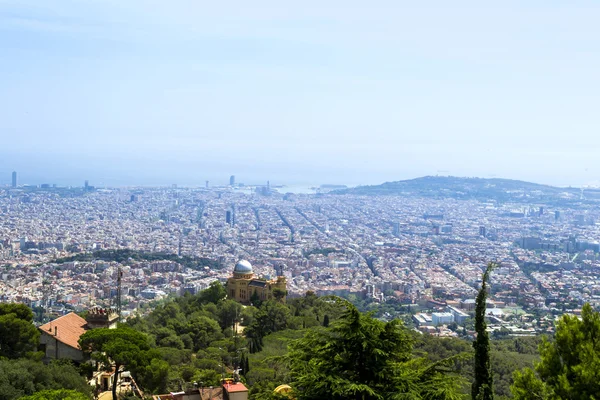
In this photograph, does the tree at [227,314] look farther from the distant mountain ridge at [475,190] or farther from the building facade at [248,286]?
the distant mountain ridge at [475,190]

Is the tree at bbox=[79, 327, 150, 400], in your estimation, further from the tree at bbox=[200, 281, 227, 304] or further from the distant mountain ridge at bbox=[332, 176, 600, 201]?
the distant mountain ridge at bbox=[332, 176, 600, 201]

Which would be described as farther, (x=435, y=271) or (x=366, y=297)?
(x=435, y=271)

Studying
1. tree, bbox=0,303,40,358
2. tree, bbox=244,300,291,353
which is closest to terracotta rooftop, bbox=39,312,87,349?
tree, bbox=0,303,40,358

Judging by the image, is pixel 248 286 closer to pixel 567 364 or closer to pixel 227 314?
pixel 227 314

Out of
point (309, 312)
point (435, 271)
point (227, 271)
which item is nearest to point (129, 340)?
point (309, 312)

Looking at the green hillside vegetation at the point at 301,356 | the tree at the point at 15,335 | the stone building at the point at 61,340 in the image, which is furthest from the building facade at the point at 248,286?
the tree at the point at 15,335

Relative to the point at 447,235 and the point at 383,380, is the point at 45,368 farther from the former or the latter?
the point at 447,235
